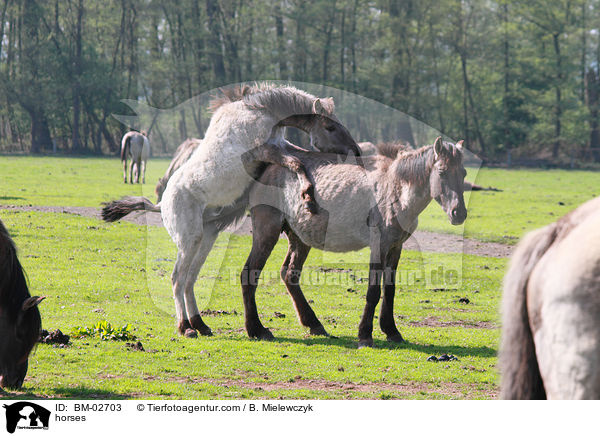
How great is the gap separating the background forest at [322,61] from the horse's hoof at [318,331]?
3695 centimetres

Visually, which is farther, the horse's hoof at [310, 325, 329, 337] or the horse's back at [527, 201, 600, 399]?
the horse's hoof at [310, 325, 329, 337]

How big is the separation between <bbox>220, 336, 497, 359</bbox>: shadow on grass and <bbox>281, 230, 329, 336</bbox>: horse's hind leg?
26cm

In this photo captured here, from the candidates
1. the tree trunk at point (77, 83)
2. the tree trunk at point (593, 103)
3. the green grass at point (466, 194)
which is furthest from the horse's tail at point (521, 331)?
the tree trunk at point (593, 103)

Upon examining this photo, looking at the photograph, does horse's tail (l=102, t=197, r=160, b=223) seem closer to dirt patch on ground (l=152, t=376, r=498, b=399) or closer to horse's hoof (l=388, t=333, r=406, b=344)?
dirt patch on ground (l=152, t=376, r=498, b=399)

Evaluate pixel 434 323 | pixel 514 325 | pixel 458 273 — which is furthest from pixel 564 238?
pixel 458 273

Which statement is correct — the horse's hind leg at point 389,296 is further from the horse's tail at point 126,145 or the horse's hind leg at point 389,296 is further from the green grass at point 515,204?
the horse's tail at point 126,145

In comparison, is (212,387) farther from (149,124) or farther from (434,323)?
(149,124)

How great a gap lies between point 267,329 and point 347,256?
632 cm

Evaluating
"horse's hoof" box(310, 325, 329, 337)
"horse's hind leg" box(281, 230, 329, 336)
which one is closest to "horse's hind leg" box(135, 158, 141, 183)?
"horse's hind leg" box(281, 230, 329, 336)

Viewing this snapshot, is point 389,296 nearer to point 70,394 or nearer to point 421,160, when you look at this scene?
point 421,160

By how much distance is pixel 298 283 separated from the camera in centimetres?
842

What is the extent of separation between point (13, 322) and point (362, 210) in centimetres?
387

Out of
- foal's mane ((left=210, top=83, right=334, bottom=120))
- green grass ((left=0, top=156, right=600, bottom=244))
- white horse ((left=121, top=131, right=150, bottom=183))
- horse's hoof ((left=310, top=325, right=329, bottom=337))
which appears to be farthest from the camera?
white horse ((left=121, top=131, right=150, bottom=183))

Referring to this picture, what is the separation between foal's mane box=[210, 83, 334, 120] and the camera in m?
8.30
